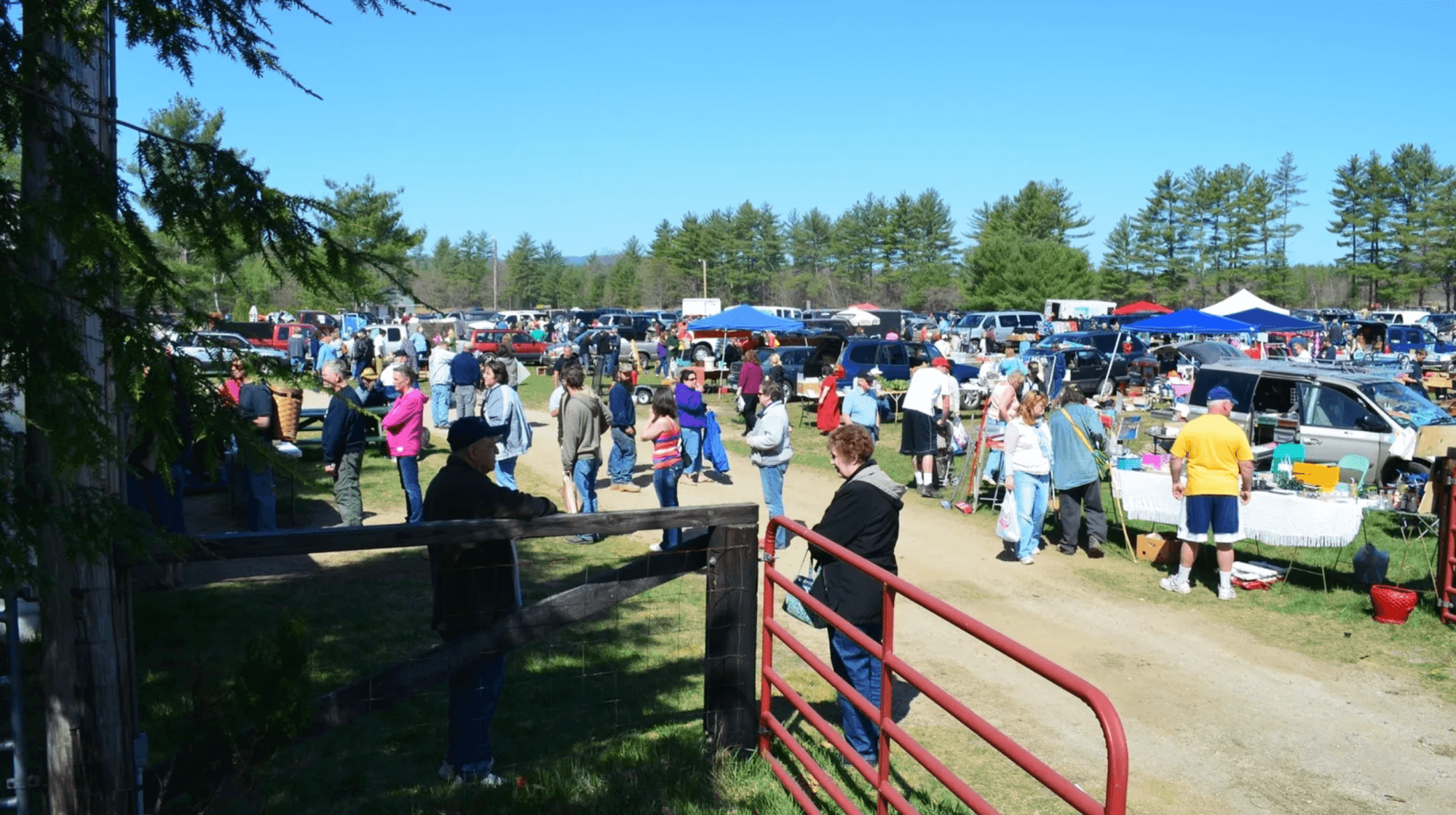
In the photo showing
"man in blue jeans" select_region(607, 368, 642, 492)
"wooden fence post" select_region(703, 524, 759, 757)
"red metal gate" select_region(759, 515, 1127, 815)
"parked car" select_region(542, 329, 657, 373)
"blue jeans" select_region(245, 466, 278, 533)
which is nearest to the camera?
"red metal gate" select_region(759, 515, 1127, 815)

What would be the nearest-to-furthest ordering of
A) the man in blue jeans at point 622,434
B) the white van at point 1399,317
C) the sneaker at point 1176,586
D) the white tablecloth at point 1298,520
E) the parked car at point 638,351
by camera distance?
the white tablecloth at point 1298,520, the sneaker at point 1176,586, the man in blue jeans at point 622,434, the parked car at point 638,351, the white van at point 1399,317

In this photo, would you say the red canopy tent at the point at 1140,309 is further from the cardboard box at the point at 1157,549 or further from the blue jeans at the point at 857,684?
the blue jeans at the point at 857,684

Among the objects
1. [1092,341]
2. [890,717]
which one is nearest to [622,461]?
[890,717]

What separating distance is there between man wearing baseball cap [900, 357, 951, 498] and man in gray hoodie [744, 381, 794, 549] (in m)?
3.33

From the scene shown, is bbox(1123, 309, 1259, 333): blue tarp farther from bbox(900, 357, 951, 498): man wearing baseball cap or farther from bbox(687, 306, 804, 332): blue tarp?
bbox(900, 357, 951, 498): man wearing baseball cap

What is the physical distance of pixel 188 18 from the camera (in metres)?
3.70

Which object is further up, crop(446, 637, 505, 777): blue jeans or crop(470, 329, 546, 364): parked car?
crop(470, 329, 546, 364): parked car

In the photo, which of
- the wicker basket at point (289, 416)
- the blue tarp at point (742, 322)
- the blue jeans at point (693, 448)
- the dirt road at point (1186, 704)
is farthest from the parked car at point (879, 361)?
the dirt road at point (1186, 704)

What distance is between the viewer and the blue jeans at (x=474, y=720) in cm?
502

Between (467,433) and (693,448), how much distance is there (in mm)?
8500

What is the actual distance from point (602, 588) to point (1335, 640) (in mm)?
6100

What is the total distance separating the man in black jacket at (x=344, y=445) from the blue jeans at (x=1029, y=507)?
6.11m

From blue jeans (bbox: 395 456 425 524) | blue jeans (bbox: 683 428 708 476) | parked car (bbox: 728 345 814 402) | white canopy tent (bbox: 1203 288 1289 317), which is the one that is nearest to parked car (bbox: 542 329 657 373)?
parked car (bbox: 728 345 814 402)

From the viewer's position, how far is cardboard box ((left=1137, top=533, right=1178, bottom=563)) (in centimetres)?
1038
